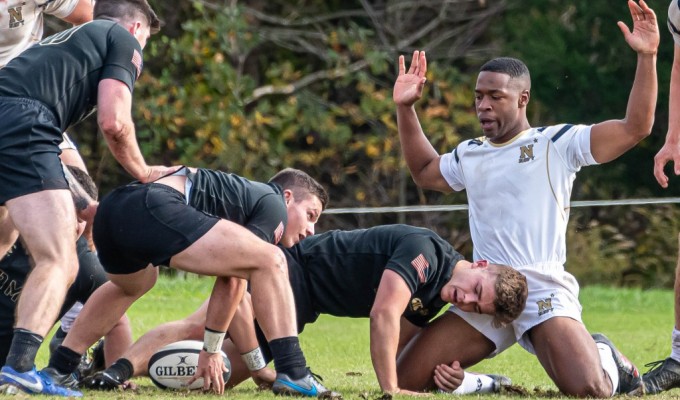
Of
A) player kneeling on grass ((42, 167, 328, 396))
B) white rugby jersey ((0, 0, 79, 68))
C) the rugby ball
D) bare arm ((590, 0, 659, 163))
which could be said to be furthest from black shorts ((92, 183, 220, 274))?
bare arm ((590, 0, 659, 163))

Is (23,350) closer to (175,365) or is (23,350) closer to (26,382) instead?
(26,382)

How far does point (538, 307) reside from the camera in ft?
21.4

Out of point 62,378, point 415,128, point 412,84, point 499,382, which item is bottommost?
point 499,382

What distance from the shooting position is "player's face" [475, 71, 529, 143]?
6.81 metres

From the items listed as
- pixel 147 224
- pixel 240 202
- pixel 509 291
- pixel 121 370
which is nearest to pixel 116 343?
pixel 121 370

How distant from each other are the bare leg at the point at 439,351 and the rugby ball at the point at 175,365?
0.98 m

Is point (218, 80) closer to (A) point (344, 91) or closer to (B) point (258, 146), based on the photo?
(B) point (258, 146)

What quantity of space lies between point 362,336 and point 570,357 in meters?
3.30

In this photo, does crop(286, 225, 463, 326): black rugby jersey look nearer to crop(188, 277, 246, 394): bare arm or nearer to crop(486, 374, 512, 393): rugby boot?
crop(486, 374, 512, 393): rugby boot

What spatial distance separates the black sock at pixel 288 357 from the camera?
18.3 feet

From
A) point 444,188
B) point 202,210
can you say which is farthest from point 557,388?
point 202,210

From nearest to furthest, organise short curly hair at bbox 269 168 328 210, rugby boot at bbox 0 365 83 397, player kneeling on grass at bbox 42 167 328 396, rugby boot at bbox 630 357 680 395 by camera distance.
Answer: rugby boot at bbox 0 365 83 397 < player kneeling on grass at bbox 42 167 328 396 < short curly hair at bbox 269 168 328 210 < rugby boot at bbox 630 357 680 395

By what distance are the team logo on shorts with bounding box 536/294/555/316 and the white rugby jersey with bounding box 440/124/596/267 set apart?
0.74 ft

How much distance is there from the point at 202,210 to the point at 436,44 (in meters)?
13.7
